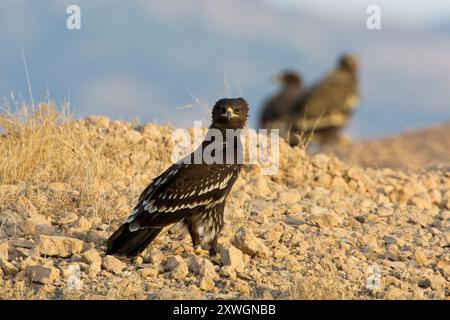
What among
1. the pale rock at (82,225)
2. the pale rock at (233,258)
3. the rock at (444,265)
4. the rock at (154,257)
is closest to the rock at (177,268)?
the rock at (154,257)

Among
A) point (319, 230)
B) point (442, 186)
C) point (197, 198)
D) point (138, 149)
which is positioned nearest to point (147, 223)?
point (197, 198)

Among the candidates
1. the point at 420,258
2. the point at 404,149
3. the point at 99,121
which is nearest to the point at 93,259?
the point at 420,258

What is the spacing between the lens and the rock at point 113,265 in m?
7.21

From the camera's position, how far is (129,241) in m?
7.41

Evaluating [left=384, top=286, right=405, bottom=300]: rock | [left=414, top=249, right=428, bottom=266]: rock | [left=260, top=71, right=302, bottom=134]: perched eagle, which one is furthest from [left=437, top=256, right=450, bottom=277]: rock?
[left=260, top=71, right=302, bottom=134]: perched eagle

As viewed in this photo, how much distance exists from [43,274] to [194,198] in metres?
1.45

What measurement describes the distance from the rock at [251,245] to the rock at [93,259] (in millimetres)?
1238

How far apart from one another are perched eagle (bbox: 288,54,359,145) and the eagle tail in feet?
46.9

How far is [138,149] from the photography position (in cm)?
1102

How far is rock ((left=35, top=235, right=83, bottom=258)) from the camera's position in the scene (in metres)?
7.49

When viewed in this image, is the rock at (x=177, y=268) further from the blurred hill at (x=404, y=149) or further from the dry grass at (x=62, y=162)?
the blurred hill at (x=404, y=149)

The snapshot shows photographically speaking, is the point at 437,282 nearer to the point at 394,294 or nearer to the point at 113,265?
the point at 394,294

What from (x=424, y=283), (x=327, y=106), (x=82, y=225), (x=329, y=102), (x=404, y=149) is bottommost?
(x=424, y=283)

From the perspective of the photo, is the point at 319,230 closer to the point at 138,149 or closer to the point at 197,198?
the point at 197,198
